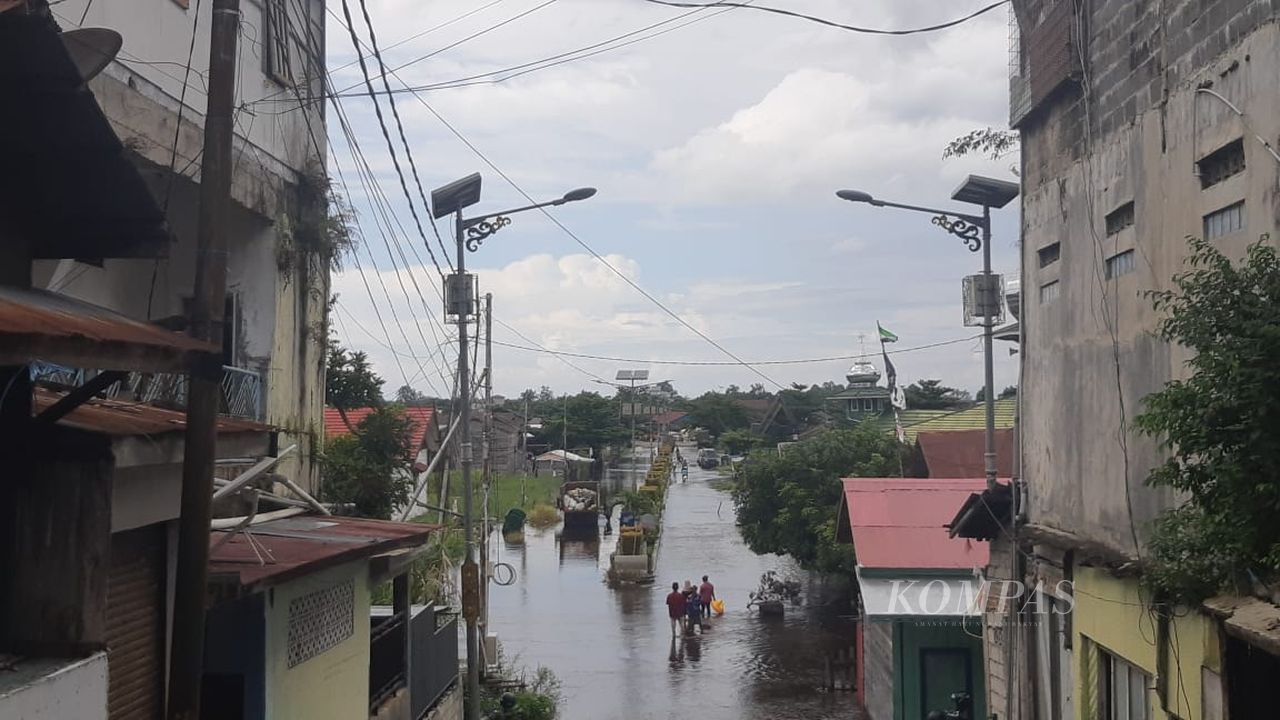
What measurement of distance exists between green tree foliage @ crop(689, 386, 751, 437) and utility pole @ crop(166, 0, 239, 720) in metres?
116

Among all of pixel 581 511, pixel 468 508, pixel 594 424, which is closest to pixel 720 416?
pixel 594 424

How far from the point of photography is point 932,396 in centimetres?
7525

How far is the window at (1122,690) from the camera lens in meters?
9.98

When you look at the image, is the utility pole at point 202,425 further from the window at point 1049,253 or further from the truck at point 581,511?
the truck at point 581,511

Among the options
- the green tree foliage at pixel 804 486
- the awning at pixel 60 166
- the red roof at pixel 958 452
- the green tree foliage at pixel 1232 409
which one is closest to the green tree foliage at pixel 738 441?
the green tree foliage at pixel 804 486

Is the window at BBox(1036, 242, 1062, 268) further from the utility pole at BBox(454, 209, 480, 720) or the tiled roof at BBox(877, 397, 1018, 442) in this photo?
the tiled roof at BBox(877, 397, 1018, 442)

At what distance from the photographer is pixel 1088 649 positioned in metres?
11.4

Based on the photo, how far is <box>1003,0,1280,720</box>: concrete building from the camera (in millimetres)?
8266

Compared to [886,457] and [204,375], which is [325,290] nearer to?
[204,375]

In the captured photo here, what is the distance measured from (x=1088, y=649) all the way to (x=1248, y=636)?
15.9ft

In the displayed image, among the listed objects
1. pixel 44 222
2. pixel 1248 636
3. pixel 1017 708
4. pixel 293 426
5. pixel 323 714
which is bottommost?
pixel 1017 708

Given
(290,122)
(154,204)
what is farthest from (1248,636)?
(290,122)

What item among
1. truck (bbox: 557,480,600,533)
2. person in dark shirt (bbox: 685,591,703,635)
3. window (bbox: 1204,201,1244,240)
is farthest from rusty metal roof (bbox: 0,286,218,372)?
truck (bbox: 557,480,600,533)

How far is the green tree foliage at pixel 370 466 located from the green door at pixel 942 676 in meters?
8.93
